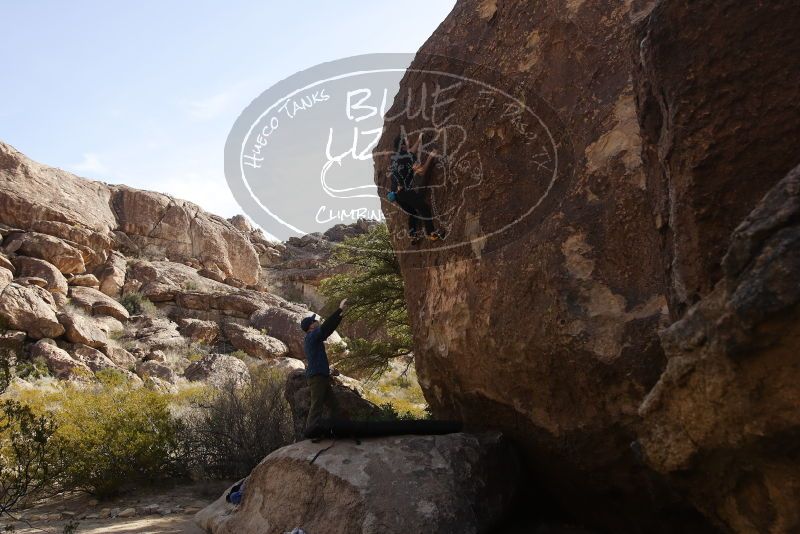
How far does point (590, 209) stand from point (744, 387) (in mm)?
2900

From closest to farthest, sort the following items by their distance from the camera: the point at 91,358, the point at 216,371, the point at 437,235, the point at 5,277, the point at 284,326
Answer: the point at 437,235 < the point at 91,358 < the point at 216,371 < the point at 5,277 < the point at 284,326

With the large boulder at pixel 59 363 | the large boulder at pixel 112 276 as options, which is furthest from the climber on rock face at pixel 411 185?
the large boulder at pixel 112 276

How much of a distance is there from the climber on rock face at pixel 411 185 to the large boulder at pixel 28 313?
14812 mm

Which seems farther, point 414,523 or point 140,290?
point 140,290

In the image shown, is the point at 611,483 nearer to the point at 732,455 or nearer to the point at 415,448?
the point at 415,448

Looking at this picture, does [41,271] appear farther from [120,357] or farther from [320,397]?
[320,397]

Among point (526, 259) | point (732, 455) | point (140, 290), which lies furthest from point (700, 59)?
point (140, 290)

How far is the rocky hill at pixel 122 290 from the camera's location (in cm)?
1786

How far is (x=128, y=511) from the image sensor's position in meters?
7.74

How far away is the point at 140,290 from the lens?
25250 mm

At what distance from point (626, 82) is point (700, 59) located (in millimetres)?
2319

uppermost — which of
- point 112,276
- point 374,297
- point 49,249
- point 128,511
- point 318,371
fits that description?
point 49,249

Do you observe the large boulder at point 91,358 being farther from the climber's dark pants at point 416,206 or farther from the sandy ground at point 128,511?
the climber's dark pants at point 416,206

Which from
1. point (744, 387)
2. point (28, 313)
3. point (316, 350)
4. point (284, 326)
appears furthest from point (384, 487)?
point (284, 326)
